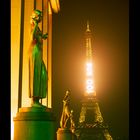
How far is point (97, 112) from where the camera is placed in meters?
52.4

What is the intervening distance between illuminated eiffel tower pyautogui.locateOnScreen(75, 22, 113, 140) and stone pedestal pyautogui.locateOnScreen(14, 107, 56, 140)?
131 feet

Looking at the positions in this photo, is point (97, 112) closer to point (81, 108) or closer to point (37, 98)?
point (81, 108)

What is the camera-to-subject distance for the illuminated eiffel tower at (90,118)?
52.5 m

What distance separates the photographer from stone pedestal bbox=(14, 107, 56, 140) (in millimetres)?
10656

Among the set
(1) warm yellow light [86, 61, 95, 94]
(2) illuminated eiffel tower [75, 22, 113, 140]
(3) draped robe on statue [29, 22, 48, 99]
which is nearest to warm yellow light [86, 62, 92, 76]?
(1) warm yellow light [86, 61, 95, 94]

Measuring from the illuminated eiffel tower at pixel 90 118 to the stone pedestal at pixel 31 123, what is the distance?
3997cm

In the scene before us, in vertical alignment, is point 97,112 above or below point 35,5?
below

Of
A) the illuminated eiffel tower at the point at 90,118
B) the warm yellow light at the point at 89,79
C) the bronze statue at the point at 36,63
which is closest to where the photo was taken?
the bronze statue at the point at 36,63

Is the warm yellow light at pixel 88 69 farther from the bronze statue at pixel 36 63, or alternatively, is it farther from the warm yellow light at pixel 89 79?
the bronze statue at pixel 36 63

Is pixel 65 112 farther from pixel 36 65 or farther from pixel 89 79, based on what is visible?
pixel 89 79

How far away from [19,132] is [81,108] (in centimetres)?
4125

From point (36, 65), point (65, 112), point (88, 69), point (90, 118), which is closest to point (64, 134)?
point (65, 112)

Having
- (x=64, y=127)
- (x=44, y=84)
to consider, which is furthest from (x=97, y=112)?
(x=44, y=84)

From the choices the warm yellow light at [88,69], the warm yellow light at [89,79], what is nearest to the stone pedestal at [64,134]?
the warm yellow light at [89,79]
